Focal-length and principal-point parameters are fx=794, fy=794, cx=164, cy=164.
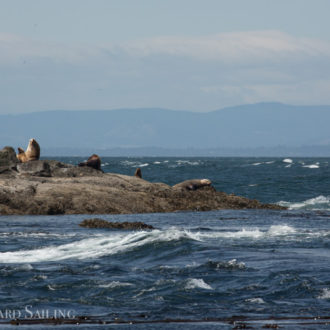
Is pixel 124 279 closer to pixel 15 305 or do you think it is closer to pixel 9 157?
pixel 15 305

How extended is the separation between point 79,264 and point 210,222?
1221 cm

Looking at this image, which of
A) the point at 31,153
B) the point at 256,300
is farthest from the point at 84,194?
the point at 256,300

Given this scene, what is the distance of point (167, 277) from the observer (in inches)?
583

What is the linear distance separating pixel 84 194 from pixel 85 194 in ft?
0.13

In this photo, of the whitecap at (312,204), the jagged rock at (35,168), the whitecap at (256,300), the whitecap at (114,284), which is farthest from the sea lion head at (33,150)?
the whitecap at (256,300)

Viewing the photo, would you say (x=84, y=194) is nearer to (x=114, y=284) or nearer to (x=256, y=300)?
(x=114, y=284)

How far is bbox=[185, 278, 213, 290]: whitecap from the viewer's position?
13664mm

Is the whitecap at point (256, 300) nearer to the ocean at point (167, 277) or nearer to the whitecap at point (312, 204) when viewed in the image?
the ocean at point (167, 277)

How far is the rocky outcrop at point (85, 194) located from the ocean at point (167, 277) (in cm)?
445

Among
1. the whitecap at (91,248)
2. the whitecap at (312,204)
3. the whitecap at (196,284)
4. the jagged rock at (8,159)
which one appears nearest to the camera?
the whitecap at (196,284)

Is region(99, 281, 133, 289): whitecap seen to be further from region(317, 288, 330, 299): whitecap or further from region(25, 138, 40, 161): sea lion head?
region(25, 138, 40, 161): sea lion head

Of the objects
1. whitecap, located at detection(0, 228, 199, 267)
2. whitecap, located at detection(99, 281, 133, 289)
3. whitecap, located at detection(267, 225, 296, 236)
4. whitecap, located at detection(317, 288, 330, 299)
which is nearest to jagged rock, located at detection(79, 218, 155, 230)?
whitecap, located at detection(0, 228, 199, 267)

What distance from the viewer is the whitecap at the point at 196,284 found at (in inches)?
538

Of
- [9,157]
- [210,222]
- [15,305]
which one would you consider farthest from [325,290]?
[9,157]
